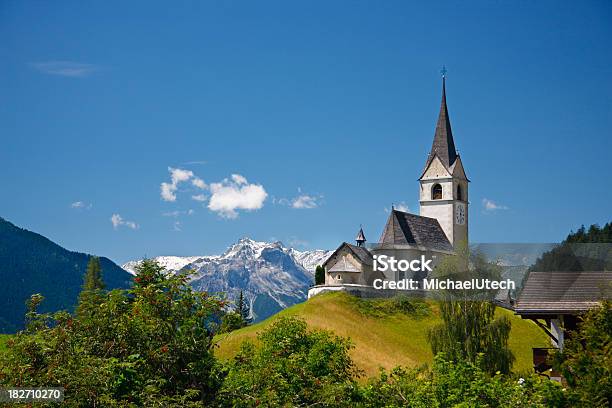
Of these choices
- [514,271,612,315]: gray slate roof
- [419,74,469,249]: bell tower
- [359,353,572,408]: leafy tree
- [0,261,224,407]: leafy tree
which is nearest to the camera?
[0,261,224,407]: leafy tree

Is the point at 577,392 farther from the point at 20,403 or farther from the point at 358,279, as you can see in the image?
the point at 358,279

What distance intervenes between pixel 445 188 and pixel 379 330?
3817 centimetres

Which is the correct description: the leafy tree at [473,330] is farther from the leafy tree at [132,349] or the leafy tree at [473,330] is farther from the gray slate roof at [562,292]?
the leafy tree at [132,349]

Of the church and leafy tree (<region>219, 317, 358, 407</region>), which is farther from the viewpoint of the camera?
the church

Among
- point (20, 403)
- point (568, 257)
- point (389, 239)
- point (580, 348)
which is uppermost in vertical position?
point (389, 239)

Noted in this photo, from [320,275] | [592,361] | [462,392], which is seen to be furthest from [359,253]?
[462,392]

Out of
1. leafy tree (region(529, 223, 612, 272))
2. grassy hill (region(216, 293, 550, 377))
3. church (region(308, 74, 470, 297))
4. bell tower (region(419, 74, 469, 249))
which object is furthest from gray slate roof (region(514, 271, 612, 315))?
bell tower (region(419, 74, 469, 249))

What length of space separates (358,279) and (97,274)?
68245 mm

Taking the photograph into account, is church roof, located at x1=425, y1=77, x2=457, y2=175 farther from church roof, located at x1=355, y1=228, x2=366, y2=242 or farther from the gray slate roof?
the gray slate roof

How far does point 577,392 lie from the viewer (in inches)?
919

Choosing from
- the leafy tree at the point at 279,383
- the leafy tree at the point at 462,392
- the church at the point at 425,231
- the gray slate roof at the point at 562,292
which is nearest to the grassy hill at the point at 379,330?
the church at the point at 425,231

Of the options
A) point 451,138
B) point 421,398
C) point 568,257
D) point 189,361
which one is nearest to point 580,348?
point 421,398

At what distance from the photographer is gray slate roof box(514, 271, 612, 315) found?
29531mm

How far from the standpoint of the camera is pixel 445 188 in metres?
110
